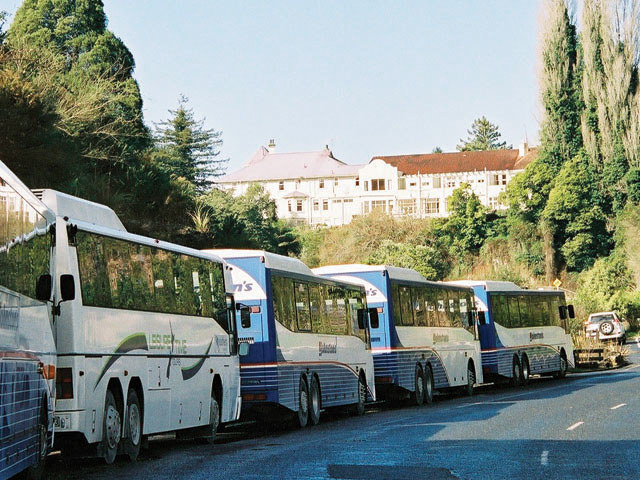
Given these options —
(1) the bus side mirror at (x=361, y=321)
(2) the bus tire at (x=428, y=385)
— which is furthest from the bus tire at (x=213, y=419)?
(2) the bus tire at (x=428, y=385)

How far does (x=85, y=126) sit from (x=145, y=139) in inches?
490

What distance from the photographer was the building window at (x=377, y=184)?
468 ft

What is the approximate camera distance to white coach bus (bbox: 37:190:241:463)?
45.3 ft

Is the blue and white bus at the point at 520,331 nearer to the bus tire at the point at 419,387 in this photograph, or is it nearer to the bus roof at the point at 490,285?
the bus roof at the point at 490,285

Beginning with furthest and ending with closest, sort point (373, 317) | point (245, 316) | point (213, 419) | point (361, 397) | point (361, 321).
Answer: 1. point (373, 317)
2. point (361, 321)
3. point (361, 397)
4. point (245, 316)
5. point (213, 419)

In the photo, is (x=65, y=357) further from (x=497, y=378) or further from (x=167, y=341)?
(x=497, y=378)

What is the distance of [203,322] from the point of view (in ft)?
64.2

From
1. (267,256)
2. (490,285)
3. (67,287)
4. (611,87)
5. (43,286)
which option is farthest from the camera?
(611,87)

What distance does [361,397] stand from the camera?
28.0 meters

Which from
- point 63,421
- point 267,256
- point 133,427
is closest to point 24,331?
point 63,421

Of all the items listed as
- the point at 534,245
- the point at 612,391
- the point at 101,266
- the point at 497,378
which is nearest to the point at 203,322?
the point at 101,266

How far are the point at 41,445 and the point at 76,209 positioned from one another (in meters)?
3.66

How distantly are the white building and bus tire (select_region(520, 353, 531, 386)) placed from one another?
92.7 metres

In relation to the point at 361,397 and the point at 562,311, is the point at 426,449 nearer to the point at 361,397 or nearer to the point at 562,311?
the point at 361,397
